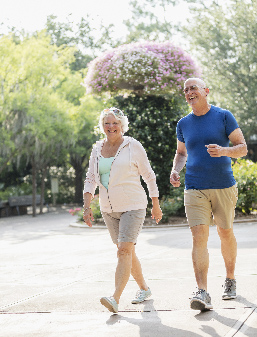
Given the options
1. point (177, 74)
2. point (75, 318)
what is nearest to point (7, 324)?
point (75, 318)

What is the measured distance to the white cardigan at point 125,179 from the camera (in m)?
5.39

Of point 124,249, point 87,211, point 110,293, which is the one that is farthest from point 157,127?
point 124,249

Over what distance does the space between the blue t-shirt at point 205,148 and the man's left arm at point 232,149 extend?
6 cm

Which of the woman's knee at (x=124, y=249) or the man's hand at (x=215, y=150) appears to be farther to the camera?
the woman's knee at (x=124, y=249)

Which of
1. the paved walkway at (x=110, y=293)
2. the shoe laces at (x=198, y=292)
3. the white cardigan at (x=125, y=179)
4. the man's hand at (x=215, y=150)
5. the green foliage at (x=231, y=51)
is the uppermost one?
the green foliage at (x=231, y=51)

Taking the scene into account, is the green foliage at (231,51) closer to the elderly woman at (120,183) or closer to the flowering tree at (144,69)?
the flowering tree at (144,69)

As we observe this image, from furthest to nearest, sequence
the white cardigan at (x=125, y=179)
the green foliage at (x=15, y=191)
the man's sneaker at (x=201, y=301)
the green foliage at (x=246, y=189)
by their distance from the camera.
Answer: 1. the green foliage at (x=15, y=191)
2. the green foliage at (x=246, y=189)
3. the white cardigan at (x=125, y=179)
4. the man's sneaker at (x=201, y=301)

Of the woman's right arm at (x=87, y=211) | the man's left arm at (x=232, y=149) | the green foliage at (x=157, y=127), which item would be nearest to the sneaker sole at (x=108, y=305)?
the woman's right arm at (x=87, y=211)

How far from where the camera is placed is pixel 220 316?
492 cm

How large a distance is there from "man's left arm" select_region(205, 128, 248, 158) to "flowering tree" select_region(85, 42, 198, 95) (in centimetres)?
1107

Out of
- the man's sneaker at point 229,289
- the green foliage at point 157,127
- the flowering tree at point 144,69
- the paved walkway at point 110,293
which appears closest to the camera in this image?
the paved walkway at point 110,293

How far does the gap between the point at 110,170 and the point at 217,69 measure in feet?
112

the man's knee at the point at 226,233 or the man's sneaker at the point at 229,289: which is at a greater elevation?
the man's knee at the point at 226,233

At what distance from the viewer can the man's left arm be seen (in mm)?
5094
